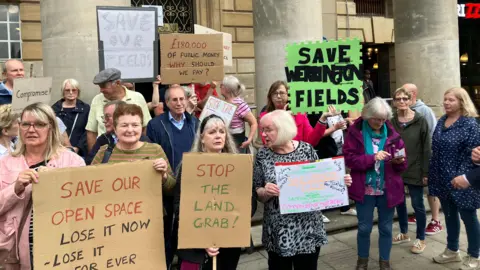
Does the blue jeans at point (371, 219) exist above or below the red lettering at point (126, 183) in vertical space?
below

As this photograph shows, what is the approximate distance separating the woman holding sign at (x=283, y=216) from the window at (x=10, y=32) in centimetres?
899

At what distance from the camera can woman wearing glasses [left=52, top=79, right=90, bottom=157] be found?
16.2 feet

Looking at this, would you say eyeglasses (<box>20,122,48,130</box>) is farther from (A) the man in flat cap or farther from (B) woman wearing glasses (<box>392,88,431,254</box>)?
(B) woman wearing glasses (<box>392,88,431,254</box>)

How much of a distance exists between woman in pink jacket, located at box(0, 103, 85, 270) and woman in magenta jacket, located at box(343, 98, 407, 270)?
2551 millimetres

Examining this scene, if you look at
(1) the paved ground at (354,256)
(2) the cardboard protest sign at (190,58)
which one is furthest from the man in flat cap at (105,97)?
(1) the paved ground at (354,256)

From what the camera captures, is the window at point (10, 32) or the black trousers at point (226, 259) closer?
the black trousers at point (226, 259)

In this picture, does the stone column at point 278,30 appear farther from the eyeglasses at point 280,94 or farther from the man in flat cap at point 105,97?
the man in flat cap at point 105,97

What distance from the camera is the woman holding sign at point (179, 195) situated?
3.07 m

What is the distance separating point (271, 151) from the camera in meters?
3.48

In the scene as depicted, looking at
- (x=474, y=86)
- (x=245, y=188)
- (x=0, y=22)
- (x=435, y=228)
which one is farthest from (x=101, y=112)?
(x=474, y=86)

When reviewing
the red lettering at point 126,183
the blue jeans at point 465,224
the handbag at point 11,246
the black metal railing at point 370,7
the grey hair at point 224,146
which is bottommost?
the blue jeans at point 465,224

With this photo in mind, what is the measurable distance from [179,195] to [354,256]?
282cm

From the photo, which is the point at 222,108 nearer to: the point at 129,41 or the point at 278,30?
the point at 129,41

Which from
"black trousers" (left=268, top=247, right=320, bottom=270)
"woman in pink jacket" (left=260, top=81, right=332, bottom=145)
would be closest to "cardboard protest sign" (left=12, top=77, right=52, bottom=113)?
"woman in pink jacket" (left=260, top=81, right=332, bottom=145)
